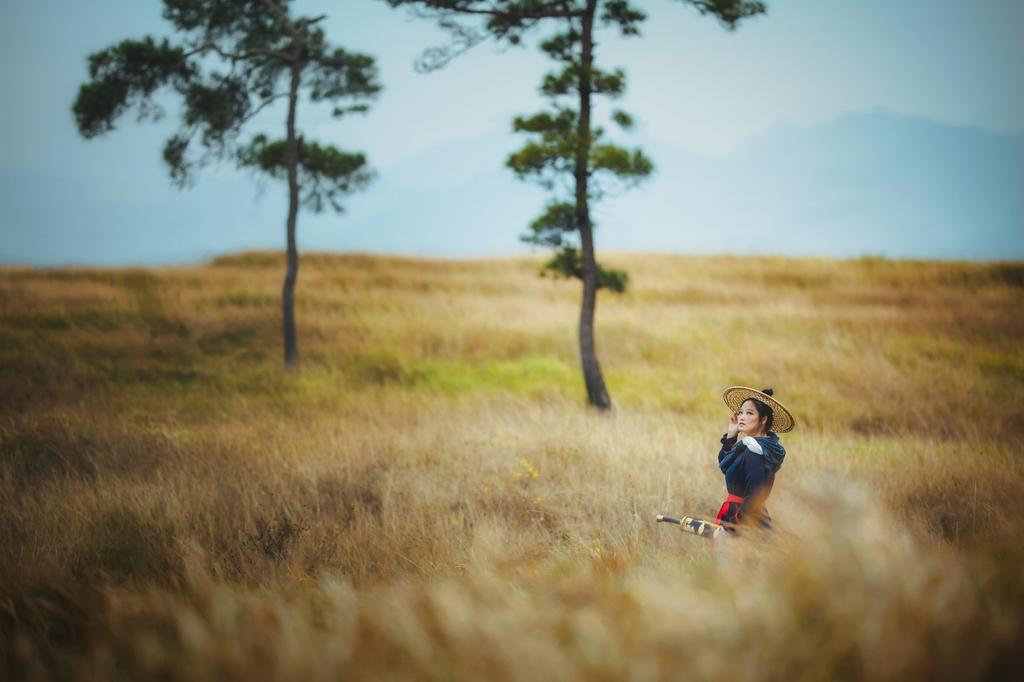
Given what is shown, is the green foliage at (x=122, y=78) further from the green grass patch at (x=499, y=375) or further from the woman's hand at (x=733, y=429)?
the woman's hand at (x=733, y=429)

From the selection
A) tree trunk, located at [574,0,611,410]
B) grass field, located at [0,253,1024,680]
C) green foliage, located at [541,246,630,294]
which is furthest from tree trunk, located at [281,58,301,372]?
tree trunk, located at [574,0,611,410]

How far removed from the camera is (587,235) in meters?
9.05

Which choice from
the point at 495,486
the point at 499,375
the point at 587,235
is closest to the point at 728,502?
the point at 495,486

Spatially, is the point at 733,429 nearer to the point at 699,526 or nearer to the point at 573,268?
the point at 699,526

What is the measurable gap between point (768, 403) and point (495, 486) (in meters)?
2.60

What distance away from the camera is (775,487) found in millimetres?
5004

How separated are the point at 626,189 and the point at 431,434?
487 cm

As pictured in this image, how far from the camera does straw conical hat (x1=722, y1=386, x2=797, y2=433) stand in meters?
3.54

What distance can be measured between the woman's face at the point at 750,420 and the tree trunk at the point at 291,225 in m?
10.5

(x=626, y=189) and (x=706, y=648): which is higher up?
(x=626, y=189)

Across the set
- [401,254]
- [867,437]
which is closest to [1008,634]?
[867,437]

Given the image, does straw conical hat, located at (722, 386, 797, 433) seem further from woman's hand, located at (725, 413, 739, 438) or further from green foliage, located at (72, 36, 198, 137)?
green foliage, located at (72, 36, 198, 137)

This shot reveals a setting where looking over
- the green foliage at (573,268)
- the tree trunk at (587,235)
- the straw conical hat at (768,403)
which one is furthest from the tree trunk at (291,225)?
the straw conical hat at (768,403)

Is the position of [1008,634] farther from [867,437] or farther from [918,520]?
[867,437]
